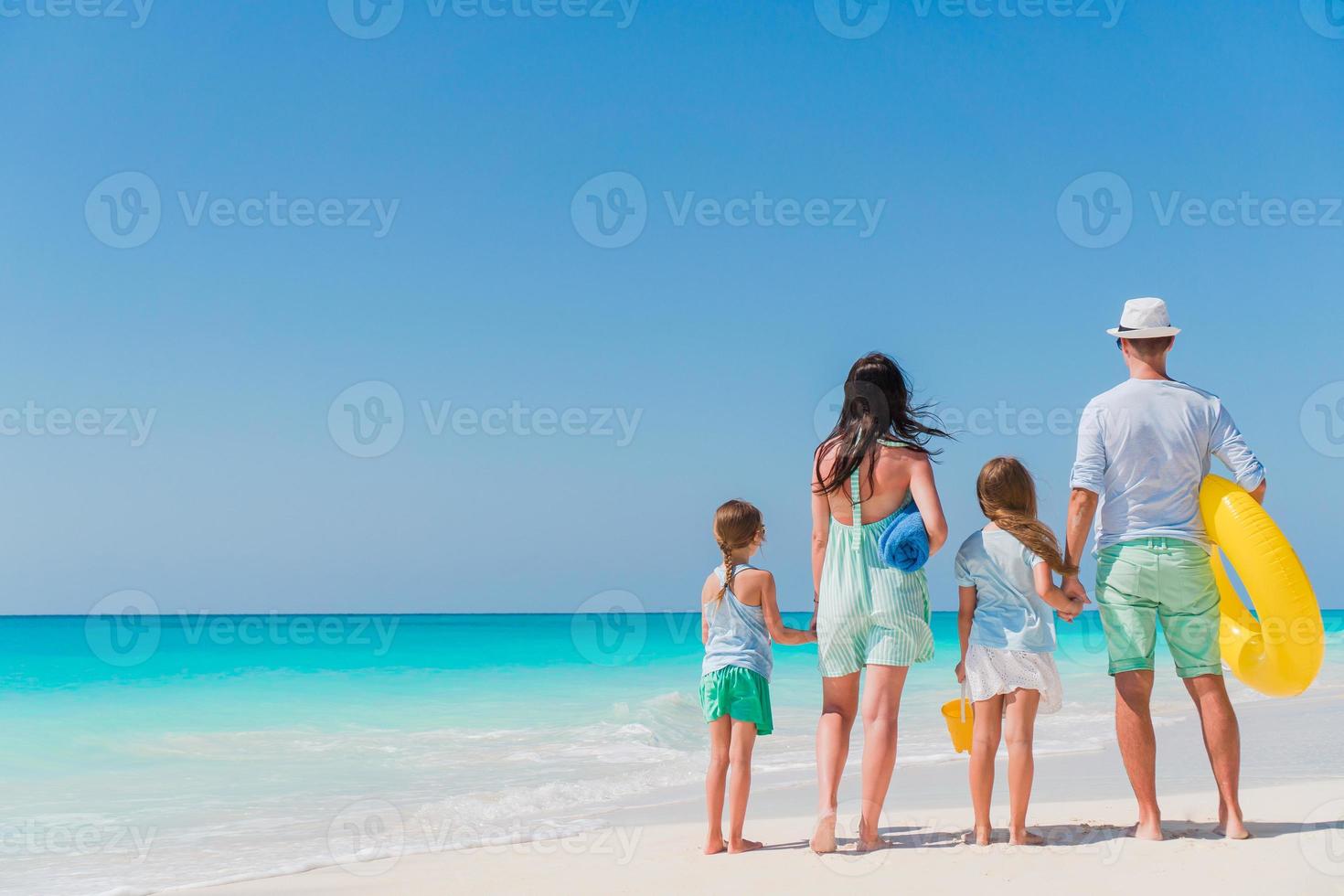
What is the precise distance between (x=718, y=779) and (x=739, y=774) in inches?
5.1

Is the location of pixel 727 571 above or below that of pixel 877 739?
above

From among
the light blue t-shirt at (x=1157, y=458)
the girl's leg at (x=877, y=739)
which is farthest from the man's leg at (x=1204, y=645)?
the girl's leg at (x=877, y=739)

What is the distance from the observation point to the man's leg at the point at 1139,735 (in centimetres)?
357

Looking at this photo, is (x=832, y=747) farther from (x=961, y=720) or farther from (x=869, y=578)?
(x=869, y=578)

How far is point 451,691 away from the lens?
1566 centimetres

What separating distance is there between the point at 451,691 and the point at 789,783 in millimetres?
10044

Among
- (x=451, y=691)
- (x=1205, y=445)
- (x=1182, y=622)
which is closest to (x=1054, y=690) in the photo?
(x=1182, y=622)

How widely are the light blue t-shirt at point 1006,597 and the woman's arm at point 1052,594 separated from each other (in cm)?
5

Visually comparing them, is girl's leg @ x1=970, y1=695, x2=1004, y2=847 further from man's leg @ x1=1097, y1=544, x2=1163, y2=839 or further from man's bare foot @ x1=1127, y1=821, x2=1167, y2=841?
man's bare foot @ x1=1127, y1=821, x2=1167, y2=841

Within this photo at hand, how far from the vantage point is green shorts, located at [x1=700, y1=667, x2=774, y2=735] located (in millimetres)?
4031

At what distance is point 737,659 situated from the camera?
4.04 metres

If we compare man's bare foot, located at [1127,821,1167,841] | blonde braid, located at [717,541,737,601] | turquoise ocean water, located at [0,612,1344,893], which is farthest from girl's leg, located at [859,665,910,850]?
turquoise ocean water, located at [0,612,1344,893]

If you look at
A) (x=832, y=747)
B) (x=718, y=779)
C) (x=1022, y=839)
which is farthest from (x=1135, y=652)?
(x=718, y=779)

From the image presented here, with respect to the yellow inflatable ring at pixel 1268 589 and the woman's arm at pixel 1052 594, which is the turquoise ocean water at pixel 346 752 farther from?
the yellow inflatable ring at pixel 1268 589
